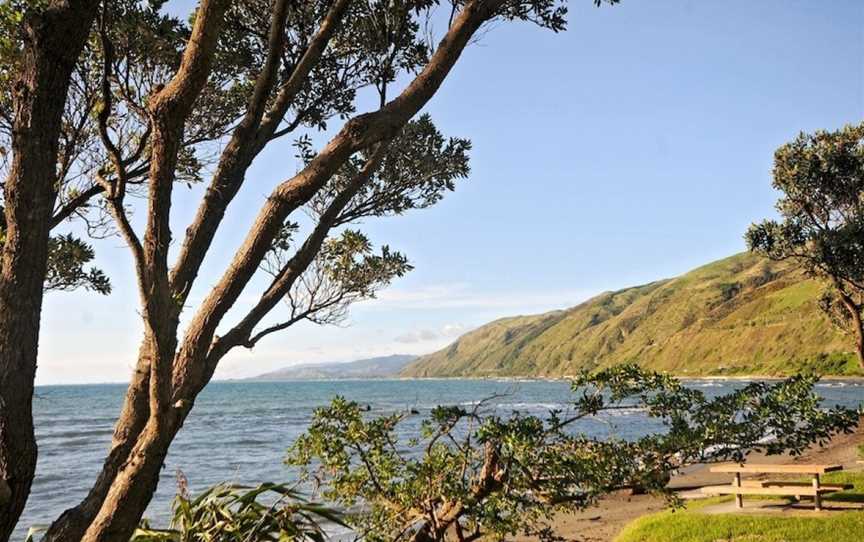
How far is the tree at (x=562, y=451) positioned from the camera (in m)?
3.92

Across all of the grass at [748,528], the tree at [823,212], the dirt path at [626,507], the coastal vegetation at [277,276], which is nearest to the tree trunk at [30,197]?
the coastal vegetation at [277,276]

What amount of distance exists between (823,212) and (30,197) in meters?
25.6

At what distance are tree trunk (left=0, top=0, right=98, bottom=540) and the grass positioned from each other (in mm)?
9831

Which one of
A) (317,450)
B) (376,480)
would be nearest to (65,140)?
(317,450)

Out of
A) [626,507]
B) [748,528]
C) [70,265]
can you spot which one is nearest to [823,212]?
[626,507]

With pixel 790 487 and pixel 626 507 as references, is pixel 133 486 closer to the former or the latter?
pixel 790 487

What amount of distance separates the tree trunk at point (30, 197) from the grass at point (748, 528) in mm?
9831

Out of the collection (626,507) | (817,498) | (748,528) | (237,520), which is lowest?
(626,507)

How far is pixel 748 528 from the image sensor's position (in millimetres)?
11094

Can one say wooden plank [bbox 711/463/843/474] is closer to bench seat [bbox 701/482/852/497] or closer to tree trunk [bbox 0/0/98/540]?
bench seat [bbox 701/482/852/497]

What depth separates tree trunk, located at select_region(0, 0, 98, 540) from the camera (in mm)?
3445

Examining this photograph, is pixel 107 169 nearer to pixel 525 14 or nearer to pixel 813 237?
pixel 525 14

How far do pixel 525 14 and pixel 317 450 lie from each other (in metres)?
3.88

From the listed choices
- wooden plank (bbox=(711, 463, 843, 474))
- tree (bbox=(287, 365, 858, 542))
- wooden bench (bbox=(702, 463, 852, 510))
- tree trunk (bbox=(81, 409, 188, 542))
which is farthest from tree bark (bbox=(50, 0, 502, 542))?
wooden plank (bbox=(711, 463, 843, 474))
